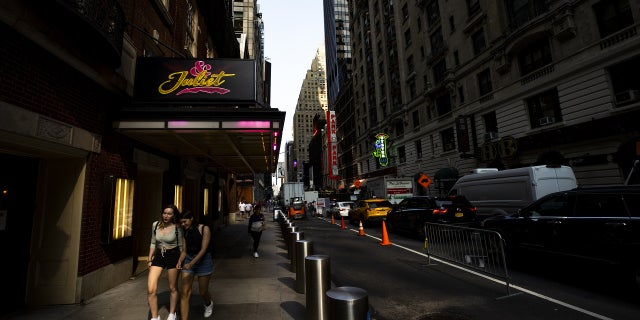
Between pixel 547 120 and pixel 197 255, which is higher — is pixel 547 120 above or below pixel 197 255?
above

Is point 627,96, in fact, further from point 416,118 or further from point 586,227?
point 416,118

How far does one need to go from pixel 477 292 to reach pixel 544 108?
17018 millimetres

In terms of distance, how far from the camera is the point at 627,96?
1370 cm

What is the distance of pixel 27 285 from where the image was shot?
5523 millimetres

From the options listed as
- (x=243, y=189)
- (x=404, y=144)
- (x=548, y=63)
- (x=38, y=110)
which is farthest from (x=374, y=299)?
(x=243, y=189)

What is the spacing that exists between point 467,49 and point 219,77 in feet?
75.6

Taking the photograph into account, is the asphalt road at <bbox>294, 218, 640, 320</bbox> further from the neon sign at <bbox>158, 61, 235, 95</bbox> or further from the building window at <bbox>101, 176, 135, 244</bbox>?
the neon sign at <bbox>158, 61, 235, 95</bbox>

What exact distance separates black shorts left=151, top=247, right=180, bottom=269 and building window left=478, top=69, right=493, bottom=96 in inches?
951

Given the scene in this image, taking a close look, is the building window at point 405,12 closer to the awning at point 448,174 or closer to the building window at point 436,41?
the building window at point 436,41

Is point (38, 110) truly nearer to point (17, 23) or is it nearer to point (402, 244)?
point (17, 23)

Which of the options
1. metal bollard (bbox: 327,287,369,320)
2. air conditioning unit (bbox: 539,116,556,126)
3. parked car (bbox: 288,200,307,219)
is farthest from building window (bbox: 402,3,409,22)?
metal bollard (bbox: 327,287,369,320)

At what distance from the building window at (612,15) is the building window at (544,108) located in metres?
3.56

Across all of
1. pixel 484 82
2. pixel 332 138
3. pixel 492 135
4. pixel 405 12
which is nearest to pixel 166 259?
pixel 492 135

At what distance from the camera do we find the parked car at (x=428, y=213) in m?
11.4
